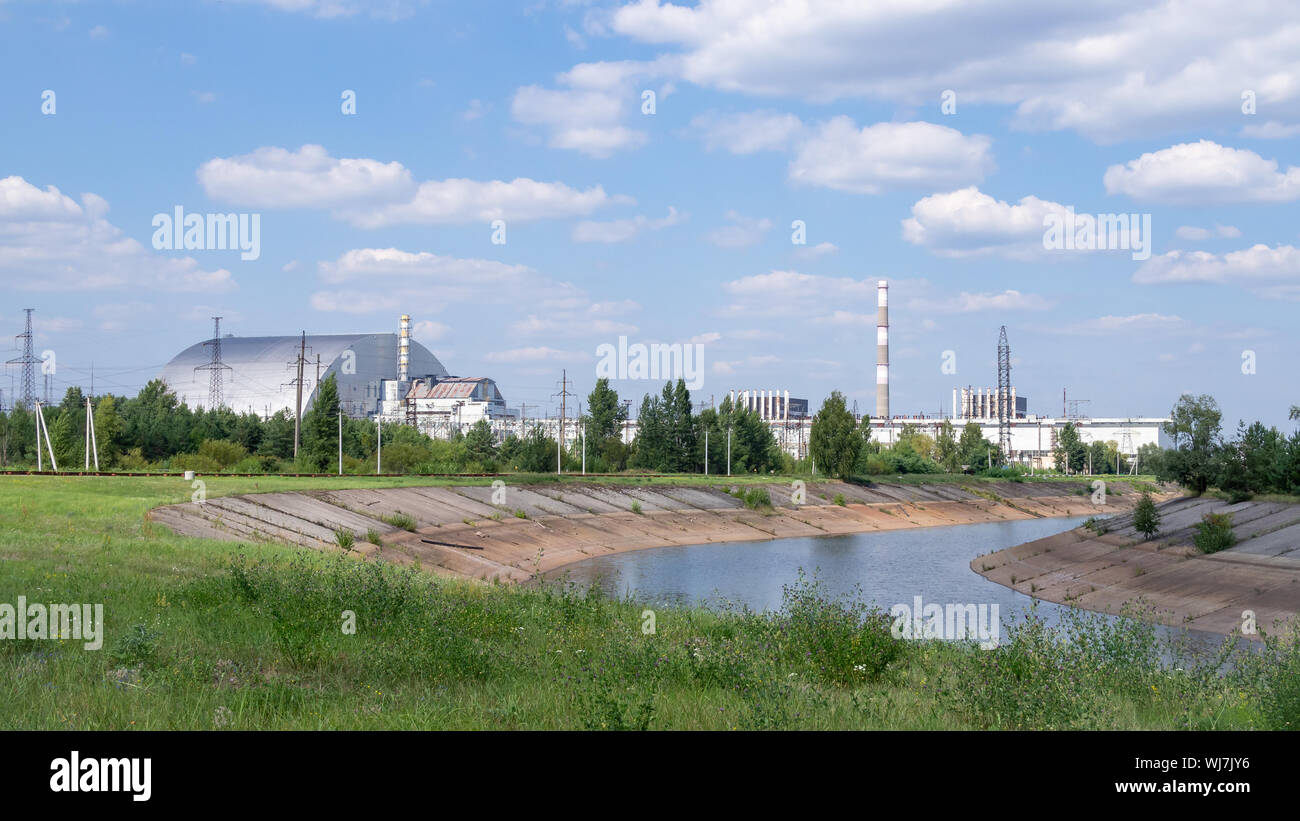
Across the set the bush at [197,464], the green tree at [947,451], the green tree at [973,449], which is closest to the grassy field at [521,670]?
the bush at [197,464]

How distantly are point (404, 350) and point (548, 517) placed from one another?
14211cm

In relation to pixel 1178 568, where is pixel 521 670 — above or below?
above

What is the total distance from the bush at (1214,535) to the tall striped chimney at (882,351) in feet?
419

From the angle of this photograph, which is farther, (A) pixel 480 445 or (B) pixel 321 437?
(A) pixel 480 445

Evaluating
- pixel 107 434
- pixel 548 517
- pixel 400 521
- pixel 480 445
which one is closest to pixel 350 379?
pixel 480 445

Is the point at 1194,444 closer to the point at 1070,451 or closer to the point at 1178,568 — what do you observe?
the point at 1178,568

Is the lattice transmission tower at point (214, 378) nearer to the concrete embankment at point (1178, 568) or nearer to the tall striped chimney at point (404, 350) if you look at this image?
the tall striped chimney at point (404, 350)

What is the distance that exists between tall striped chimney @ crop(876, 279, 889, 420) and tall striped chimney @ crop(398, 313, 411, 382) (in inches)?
3528

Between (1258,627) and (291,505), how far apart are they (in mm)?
35049

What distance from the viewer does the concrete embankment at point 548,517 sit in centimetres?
3688

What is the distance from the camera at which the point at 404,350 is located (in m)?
190

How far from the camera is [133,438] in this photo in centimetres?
8531
